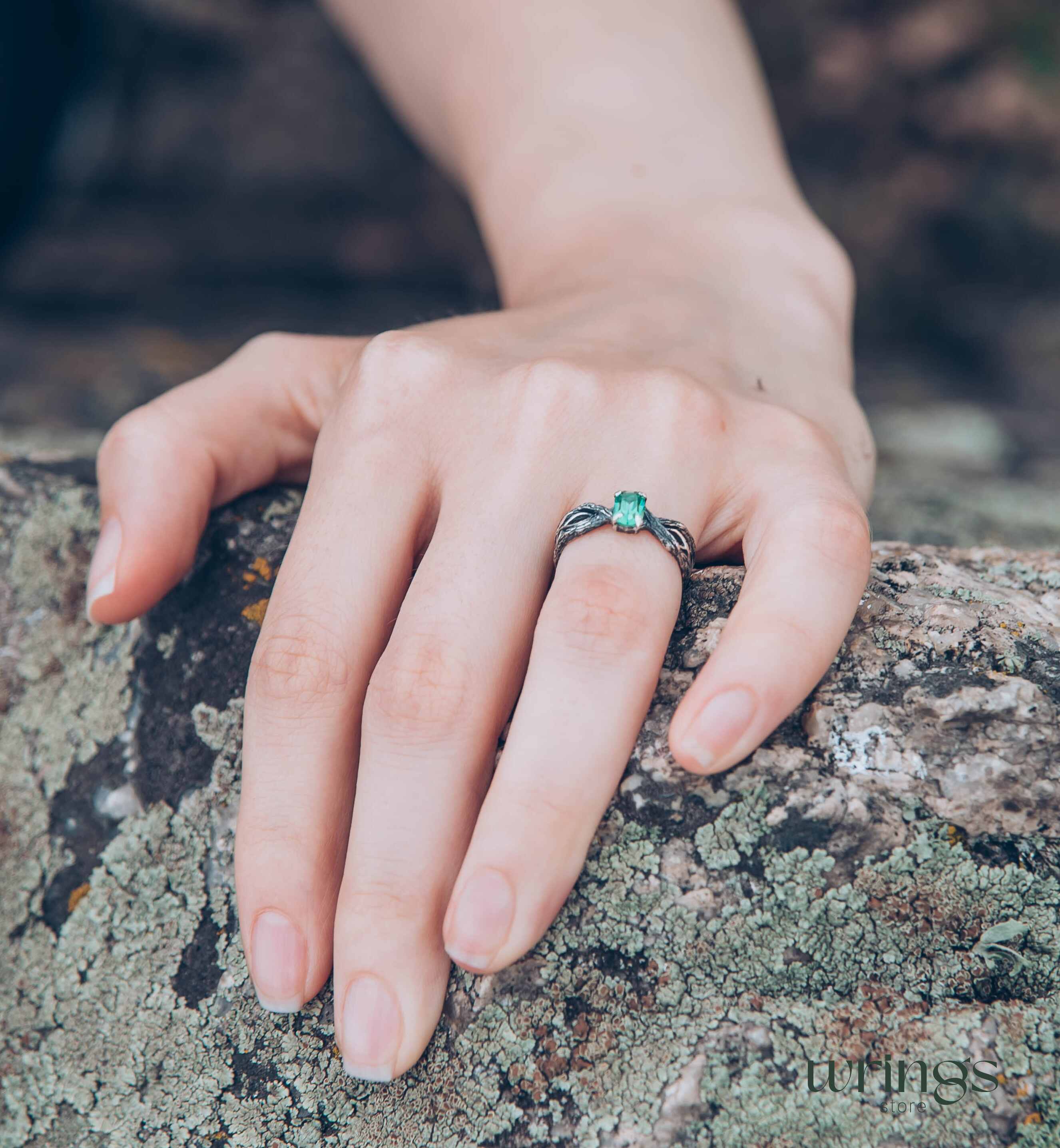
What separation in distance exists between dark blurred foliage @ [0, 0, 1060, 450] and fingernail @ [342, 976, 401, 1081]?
193 cm

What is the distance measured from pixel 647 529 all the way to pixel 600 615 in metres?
0.14

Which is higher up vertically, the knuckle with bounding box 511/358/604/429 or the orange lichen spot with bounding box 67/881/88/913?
the knuckle with bounding box 511/358/604/429

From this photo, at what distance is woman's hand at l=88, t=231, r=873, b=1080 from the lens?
959mm

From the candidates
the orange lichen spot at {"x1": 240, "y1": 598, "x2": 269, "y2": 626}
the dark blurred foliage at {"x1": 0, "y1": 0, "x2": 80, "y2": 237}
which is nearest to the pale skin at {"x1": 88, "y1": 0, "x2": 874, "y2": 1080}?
the orange lichen spot at {"x1": 240, "y1": 598, "x2": 269, "y2": 626}

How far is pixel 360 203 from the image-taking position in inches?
130

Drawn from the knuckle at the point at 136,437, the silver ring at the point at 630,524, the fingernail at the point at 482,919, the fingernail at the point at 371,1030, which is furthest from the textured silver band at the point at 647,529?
the knuckle at the point at 136,437

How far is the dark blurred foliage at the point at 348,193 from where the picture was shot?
107 inches

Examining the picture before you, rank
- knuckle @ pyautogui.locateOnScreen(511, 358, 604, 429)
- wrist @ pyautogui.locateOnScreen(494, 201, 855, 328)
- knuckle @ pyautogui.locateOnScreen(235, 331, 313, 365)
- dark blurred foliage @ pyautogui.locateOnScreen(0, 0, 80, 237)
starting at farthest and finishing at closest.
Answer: dark blurred foliage @ pyautogui.locateOnScreen(0, 0, 80, 237)
wrist @ pyautogui.locateOnScreen(494, 201, 855, 328)
knuckle @ pyautogui.locateOnScreen(235, 331, 313, 365)
knuckle @ pyautogui.locateOnScreen(511, 358, 604, 429)

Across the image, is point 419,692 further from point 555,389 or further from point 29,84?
point 29,84

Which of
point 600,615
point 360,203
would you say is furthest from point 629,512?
point 360,203

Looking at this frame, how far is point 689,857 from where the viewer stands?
1016 millimetres

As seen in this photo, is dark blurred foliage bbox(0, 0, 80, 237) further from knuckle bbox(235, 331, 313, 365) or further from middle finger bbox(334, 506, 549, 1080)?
middle finger bbox(334, 506, 549, 1080)

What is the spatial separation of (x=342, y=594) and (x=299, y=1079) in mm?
572

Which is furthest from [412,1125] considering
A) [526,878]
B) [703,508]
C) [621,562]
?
[703,508]
